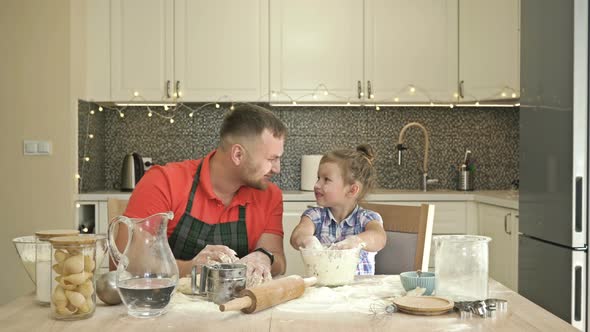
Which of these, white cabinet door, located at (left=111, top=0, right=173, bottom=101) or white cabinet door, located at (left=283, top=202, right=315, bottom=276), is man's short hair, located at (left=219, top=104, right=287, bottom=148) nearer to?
white cabinet door, located at (left=283, top=202, right=315, bottom=276)

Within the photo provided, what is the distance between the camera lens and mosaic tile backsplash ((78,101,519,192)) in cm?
461

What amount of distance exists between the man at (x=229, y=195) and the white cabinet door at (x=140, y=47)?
2.05 m

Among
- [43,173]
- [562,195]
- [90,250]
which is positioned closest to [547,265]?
A: [562,195]

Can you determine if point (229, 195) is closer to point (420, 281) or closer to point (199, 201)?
point (199, 201)

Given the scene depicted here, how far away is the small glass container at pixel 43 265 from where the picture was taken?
5.01 feet

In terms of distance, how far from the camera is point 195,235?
84.2 inches

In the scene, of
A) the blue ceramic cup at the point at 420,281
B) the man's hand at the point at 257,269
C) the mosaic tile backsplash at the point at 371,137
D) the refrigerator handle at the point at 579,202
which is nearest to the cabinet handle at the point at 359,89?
the mosaic tile backsplash at the point at 371,137

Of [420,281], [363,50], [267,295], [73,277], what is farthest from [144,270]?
[363,50]

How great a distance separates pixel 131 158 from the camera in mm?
4262

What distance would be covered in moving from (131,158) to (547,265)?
2.44 meters

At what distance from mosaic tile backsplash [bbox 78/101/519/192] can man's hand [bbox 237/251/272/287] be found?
8.89 ft

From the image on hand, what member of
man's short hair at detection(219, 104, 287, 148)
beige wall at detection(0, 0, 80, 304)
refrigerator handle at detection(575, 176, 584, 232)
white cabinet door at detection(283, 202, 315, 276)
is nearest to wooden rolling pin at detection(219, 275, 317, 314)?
man's short hair at detection(219, 104, 287, 148)

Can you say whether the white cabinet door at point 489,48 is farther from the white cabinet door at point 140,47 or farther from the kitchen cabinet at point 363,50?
the white cabinet door at point 140,47

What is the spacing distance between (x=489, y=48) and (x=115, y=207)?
2.71 meters
